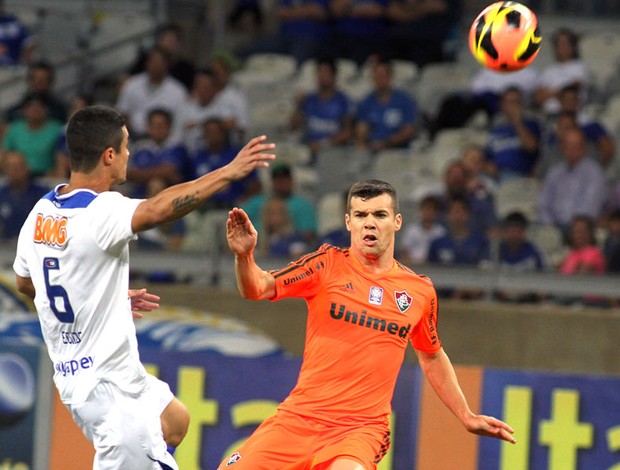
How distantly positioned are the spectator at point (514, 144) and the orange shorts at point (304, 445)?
646 centimetres

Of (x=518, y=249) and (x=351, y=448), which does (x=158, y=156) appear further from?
(x=351, y=448)

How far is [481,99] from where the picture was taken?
1388 centimetres

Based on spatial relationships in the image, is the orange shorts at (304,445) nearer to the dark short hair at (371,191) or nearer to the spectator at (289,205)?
the dark short hair at (371,191)

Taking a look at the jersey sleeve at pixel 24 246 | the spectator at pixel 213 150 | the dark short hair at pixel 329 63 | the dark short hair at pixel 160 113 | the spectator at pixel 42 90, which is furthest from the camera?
the spectator at pixel 42 90

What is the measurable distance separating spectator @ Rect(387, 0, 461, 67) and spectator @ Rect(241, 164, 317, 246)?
3.34m

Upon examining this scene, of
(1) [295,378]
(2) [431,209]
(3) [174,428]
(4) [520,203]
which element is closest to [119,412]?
(3) [174,428]

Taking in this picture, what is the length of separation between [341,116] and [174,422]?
26.4 ft

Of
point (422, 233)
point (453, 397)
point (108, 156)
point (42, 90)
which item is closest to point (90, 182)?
point (108, 156)

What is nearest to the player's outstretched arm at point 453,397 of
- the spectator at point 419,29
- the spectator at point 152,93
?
the spectator at point 152,93

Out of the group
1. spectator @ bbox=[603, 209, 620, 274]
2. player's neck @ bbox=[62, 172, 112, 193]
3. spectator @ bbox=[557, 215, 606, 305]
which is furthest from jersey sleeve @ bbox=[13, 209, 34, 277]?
spectator @ bbox=[603, 209, 620, 274]

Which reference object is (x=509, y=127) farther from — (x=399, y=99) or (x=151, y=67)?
(x=151, y=67)

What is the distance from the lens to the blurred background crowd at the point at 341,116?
11.2 metres

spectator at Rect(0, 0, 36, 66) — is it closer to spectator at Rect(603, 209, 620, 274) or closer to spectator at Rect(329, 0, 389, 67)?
spectator at Rect(329, 0, 389, 67)

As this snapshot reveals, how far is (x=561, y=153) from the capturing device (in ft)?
40.7
